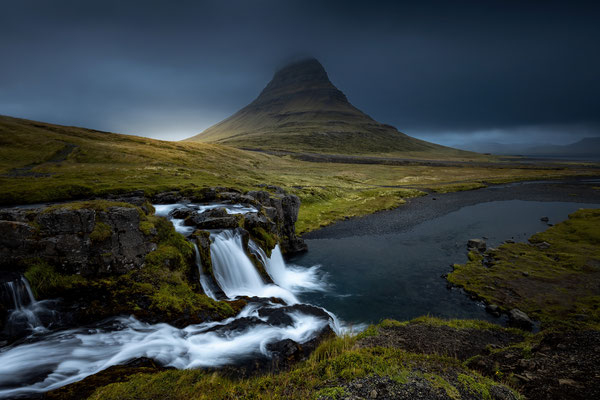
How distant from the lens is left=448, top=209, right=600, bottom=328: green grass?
617 inches

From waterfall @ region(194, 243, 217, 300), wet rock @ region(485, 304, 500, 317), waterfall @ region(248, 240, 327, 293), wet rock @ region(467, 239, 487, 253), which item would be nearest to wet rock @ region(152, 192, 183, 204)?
waterfall @ region(248, 240, 327, 293)

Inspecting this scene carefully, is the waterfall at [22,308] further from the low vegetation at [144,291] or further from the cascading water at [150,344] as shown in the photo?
the low vegetation at [144,291]

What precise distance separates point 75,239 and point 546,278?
3094 centimetres

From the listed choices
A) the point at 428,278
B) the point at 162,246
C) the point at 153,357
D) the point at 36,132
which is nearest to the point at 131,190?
the point at 162,246

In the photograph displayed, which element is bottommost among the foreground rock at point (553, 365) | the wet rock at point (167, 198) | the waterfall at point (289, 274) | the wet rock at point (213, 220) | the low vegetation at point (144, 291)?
the waterfall at point (289, 274)

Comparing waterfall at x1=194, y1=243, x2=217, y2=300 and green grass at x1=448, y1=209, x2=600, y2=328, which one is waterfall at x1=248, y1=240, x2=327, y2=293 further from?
green grass at x1=448, y1=209, x2=600, y2=328

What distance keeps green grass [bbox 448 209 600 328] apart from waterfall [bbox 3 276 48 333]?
916 inches

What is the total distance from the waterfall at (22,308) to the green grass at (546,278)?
916 inches

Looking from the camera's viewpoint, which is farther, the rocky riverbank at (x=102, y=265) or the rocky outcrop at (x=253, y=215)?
the rocky outcrop at (x=253, y=215)

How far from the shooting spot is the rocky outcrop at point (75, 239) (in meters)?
11.7

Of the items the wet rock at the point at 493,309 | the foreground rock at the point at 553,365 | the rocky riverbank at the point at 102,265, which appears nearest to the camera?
the foreground rock at the point at 553,365

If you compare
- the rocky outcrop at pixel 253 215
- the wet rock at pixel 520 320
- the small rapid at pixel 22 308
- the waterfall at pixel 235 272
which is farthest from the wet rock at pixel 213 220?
the wet rock at pixel 520 320

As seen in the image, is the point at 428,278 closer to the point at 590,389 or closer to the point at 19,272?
the point at 590,389

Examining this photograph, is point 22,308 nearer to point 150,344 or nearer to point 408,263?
point 150,344
